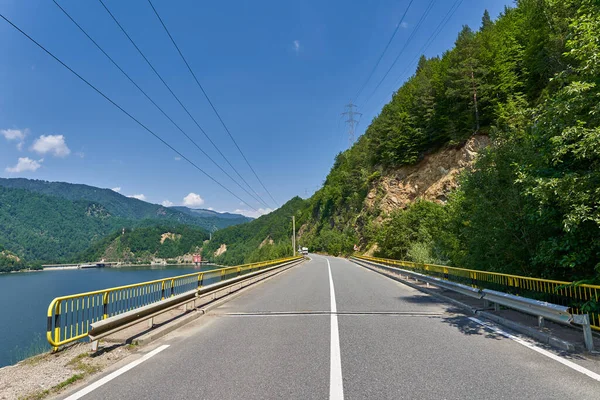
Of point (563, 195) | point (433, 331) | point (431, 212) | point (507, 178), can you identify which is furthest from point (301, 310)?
point (431, 212)

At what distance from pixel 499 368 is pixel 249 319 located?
5.59 m

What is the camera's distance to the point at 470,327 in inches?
290

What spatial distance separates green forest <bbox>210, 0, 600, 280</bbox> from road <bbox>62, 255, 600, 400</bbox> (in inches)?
121

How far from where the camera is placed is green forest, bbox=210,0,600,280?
277 inches

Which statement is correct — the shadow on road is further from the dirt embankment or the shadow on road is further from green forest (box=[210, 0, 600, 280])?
the dirt embankment

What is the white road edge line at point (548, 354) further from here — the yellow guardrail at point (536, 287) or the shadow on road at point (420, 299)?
the shadow on road at point (420, 299)

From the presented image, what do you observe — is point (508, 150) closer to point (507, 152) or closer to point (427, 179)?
point (507, 152)

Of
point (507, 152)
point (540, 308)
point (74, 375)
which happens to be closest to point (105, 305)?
point (74, 375)

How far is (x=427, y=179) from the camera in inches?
1837

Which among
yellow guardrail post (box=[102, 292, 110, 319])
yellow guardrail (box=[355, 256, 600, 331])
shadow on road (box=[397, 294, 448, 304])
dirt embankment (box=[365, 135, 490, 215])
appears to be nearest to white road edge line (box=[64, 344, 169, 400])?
yellow guardrail post (box=[102, 292, 110, 319])

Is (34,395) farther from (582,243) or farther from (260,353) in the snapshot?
(582,243)

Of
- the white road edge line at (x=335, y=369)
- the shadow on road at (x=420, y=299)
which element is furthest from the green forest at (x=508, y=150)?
the white road edge line at (x=335, y=369)

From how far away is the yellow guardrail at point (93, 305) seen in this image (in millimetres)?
5770

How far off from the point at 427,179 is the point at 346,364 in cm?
4522
